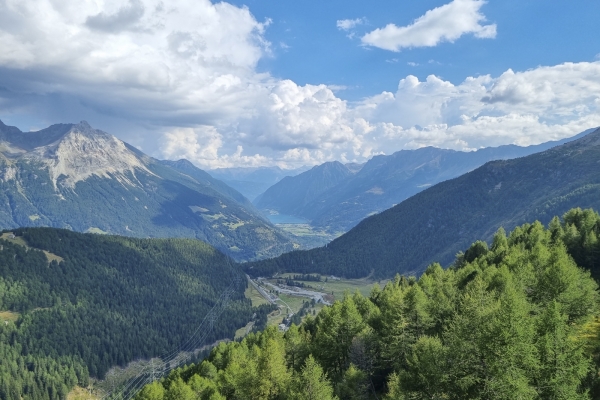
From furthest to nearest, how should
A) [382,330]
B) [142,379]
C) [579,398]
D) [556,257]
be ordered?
1. [142,379]
2. [556,257]
3. [382,330]
4. [579,398]

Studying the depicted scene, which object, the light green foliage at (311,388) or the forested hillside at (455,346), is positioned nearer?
the forested hillside at (455,346)

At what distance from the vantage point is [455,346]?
38.3 metres

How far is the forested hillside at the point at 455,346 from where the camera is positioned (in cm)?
3356

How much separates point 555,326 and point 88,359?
216520 millimetres

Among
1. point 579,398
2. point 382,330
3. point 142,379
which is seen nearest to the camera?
point 579,398

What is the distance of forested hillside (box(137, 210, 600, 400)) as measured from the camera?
110 ft

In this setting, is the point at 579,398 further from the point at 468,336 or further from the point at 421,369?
the point at 421,369

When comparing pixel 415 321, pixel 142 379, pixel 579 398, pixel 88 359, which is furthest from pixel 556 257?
pixel 88 359

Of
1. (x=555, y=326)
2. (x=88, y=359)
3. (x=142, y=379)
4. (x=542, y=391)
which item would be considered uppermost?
(x=555, y=326)

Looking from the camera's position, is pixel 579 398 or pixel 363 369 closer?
pixel 579 398

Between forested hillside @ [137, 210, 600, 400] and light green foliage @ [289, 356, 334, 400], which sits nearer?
forested hillside @ [137, 210, 600, 400]

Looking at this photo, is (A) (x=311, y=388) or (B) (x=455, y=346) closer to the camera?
(B) (x=455, y=346)

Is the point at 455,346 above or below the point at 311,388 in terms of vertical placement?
above

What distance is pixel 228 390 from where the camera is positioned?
6844 cm
